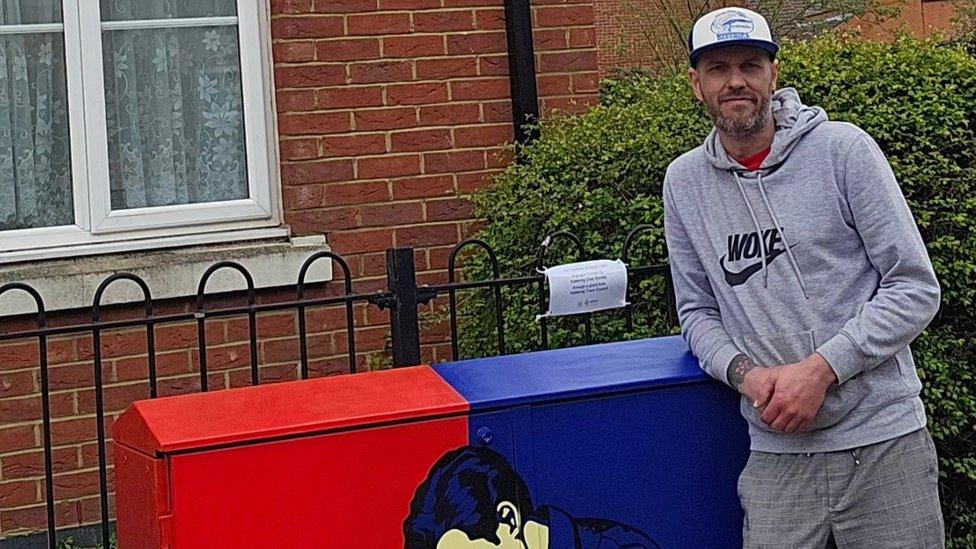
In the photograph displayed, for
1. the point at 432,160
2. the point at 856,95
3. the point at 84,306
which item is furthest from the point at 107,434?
the point at 856,95

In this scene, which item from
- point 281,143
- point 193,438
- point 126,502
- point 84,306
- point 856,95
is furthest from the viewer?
point 281,143

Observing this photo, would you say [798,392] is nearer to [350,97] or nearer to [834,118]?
[834,118]

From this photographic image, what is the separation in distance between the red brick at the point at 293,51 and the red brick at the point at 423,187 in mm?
633

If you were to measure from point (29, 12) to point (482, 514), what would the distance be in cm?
325

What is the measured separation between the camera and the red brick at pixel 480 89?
18.9 ft

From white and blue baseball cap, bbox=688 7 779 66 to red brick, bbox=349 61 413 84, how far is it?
8.29 feet

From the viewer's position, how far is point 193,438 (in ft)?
9.47

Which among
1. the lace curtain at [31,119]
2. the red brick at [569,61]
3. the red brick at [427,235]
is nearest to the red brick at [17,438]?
the lace curtain at [31,119]

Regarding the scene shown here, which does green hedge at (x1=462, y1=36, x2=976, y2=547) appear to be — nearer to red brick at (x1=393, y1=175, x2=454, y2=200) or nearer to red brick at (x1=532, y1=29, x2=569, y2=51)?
red brick at (x1=393, y1=175, x2=454, y2=200)

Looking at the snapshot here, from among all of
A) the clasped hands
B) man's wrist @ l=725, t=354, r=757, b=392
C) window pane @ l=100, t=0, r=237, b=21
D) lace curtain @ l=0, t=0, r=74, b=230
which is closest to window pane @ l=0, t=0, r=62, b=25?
Answer: lace curtain @ l=0, t=0, r=74, b=230

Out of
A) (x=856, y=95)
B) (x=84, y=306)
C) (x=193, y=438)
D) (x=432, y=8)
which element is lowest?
(x=193, y=438)

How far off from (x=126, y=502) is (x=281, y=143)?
2514mm

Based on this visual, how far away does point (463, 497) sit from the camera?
3105mm

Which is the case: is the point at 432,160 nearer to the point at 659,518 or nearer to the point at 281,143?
the point at 281,143
